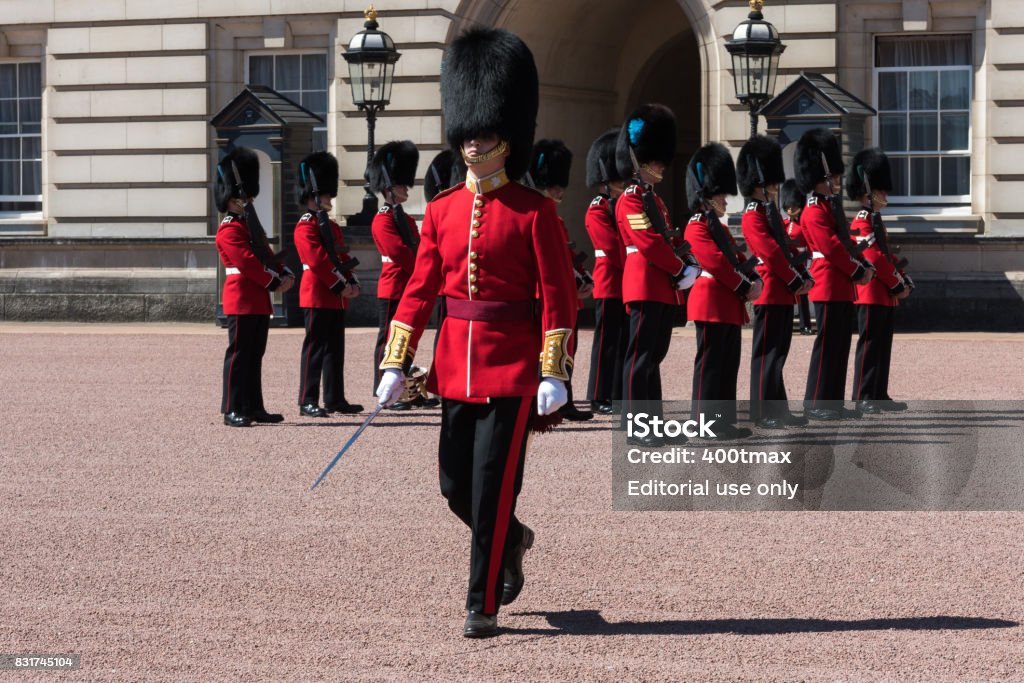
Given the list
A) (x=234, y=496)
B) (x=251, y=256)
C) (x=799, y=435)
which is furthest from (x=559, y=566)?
(x=251, y=256)

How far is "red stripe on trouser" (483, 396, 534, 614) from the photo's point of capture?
431 centimetres

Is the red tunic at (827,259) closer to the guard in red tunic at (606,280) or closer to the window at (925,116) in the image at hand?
the guard in red tunic at (606,280)

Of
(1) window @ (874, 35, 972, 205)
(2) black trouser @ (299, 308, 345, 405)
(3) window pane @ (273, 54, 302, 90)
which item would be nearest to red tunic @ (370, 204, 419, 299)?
(2) black trouser @ (299, 308, 345, 405)

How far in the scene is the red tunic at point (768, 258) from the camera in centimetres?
819

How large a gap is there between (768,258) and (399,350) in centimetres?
398

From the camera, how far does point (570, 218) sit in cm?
1725

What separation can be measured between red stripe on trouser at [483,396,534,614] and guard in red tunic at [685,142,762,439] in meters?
3.25

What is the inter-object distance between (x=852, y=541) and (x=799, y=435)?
7.69 ft

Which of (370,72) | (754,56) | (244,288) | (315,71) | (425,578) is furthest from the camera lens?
(315,71)

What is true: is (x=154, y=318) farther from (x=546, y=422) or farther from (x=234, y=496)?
(x=546, y=422)

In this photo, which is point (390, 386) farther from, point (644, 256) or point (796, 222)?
point (796, 222)

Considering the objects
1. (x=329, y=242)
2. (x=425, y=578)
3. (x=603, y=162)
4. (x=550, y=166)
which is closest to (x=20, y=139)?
(x=329, y=242)

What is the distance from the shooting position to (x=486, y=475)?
4.39m

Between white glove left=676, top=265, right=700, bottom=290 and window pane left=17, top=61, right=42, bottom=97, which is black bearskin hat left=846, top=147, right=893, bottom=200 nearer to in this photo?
white glove left=676, top=265, right=700, bottom=290
